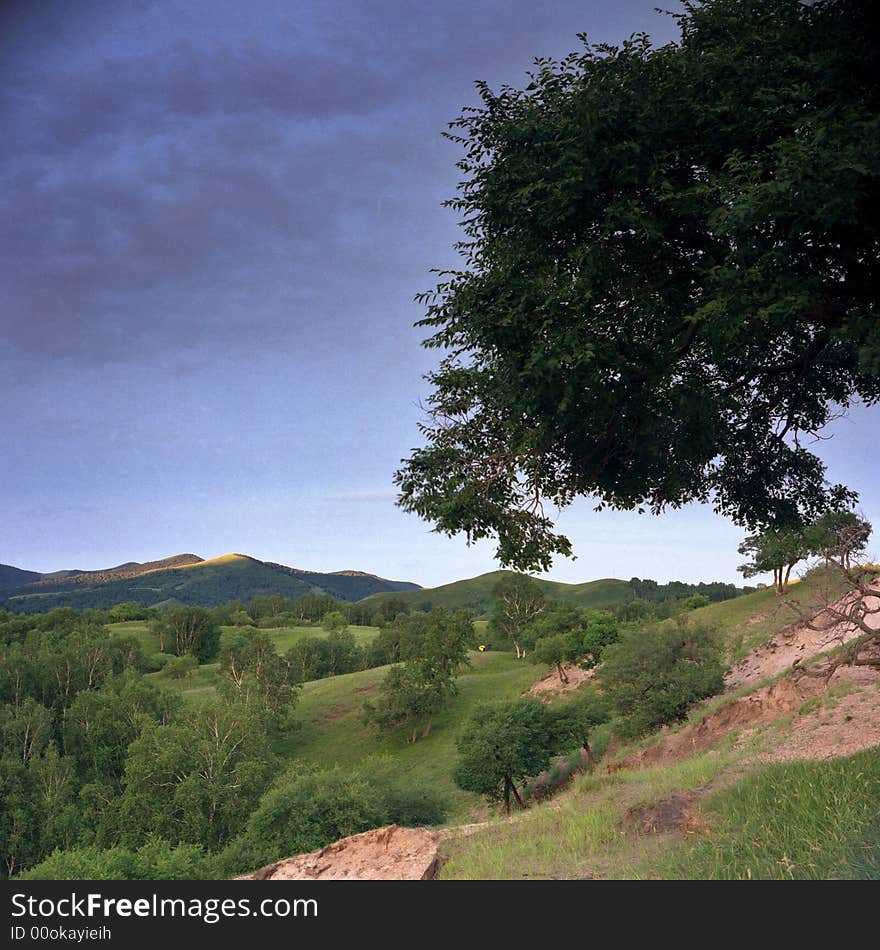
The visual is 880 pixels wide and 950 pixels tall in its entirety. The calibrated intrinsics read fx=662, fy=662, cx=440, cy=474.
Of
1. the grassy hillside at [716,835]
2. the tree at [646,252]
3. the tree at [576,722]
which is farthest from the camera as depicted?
the tree at [576,722]

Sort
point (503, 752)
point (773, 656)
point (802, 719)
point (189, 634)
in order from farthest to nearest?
1. point (189, 634)
2. point (773, 656)
3. point (503, 752)
4. point (802, 719)

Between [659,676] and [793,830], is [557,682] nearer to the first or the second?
[659,676]

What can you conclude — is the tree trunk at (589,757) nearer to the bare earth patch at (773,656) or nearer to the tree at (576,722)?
the tree at (576,722)

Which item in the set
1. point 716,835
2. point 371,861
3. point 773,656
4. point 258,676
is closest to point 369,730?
point 258,676

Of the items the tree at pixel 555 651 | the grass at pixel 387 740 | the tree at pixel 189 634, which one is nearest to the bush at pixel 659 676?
the grass at pixel 387 740

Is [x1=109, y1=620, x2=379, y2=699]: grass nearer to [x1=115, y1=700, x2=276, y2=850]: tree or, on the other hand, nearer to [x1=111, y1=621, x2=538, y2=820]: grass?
[x1=111, y1=621, x2=538, y2=820]: grass

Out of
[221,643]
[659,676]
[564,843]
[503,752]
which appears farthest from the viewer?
[221,643]

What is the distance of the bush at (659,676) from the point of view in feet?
129

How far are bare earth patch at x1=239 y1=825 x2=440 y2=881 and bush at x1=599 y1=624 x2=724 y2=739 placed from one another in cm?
3097

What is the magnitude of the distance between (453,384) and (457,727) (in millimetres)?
58543

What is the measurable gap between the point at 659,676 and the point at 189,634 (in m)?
101

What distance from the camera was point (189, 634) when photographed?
121m

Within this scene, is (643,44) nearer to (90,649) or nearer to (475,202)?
(475,202)

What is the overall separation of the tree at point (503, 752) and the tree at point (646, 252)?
30.3 m
